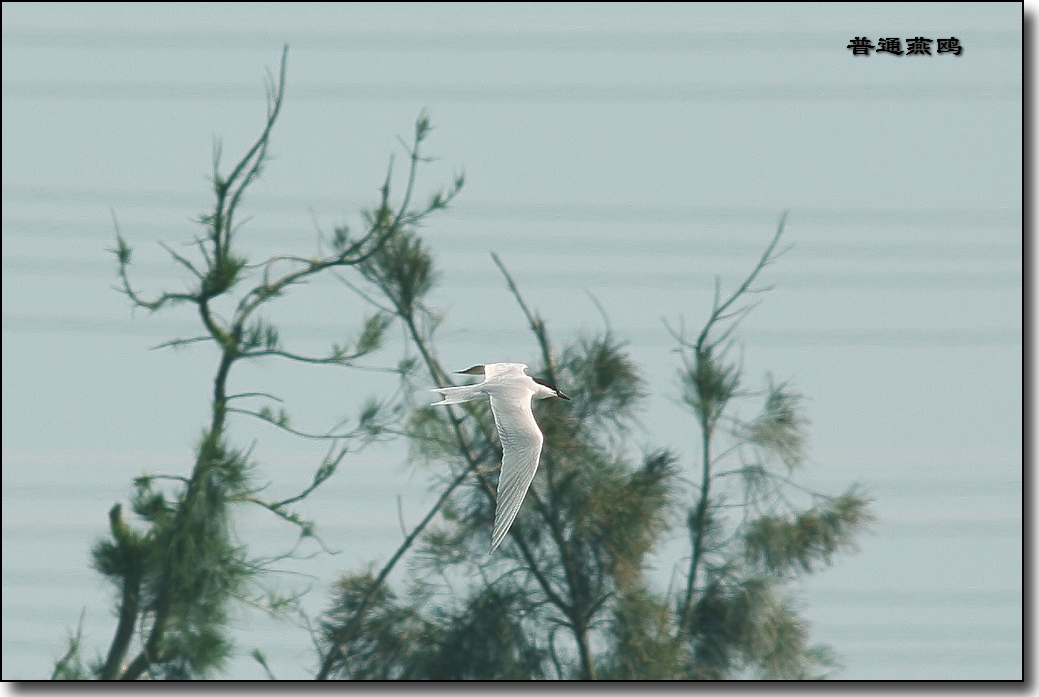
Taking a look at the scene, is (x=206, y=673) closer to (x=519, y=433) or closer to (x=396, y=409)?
(x=396, y=409)

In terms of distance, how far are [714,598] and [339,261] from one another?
6.02ft

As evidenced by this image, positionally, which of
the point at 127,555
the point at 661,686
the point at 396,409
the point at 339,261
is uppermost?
the point at 339,261

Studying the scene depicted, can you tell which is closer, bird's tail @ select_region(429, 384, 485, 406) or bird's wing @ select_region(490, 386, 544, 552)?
bird's wing @ select_region(490, 386, 544, 552)

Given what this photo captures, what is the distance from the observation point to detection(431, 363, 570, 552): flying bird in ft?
15.2

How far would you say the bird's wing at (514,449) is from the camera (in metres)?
4.60

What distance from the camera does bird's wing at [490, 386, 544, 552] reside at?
181 inches

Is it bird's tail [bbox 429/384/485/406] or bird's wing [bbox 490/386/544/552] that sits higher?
bird's tail [bbox 429/384/485/406]

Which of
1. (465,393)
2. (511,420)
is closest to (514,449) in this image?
(511,420)

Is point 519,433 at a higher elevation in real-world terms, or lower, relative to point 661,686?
higher

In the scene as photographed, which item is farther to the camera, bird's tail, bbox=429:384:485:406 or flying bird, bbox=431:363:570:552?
bird's tail, bbox=429:384:485:406

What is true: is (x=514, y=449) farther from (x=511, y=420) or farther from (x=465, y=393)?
(x=465, y=393)

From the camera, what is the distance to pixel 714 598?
251 inches

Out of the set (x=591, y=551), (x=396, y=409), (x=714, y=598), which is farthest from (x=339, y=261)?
(x=714, y=598)

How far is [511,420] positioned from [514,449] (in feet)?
0.46
